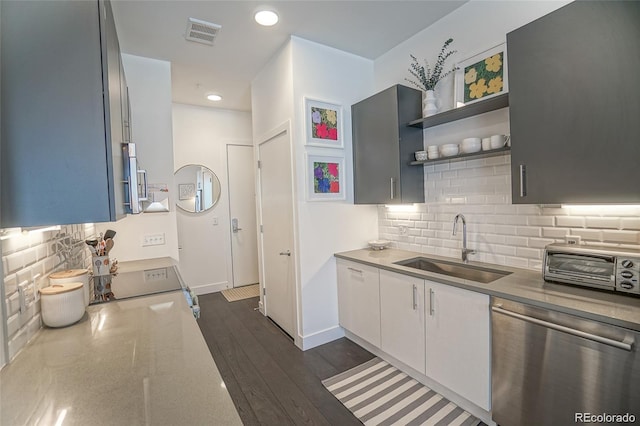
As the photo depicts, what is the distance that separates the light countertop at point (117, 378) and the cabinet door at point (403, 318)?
150 cm

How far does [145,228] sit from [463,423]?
3.05m

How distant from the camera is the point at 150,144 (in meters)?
2.87

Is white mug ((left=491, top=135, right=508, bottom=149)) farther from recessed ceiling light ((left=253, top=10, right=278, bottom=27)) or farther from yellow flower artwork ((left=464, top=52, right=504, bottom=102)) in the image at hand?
recessed ceiling light ((left=253, top=10, right=278, bottom=27))

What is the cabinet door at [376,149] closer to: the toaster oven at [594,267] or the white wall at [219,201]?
the toaster oven at [594,267]

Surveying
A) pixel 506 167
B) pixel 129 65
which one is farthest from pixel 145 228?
pixel 506 167

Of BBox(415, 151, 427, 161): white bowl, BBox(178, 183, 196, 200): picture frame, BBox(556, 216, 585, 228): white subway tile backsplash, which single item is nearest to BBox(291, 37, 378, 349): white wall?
BBox(415, 151, 427, 161): white bowl

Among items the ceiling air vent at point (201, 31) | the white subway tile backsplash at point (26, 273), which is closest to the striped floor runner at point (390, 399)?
the white subway tile backsplash at point (26, 273)

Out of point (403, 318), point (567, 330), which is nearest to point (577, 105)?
point (567, 330)

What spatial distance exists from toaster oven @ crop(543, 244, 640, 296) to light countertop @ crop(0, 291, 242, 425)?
1825 mm

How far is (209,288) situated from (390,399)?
11.0ft

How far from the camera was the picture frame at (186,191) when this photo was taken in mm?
4391

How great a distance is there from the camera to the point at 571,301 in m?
1.42

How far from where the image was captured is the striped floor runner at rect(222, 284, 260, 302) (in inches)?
168

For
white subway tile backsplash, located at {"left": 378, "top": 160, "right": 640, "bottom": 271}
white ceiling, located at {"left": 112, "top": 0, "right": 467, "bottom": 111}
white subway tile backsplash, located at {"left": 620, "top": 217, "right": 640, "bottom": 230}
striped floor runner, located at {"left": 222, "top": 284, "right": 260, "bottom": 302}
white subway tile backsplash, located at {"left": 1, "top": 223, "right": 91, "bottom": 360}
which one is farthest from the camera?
striped floor runner, located at {"left": 222, "top": 284, "right": 260, "bottom": 302}
